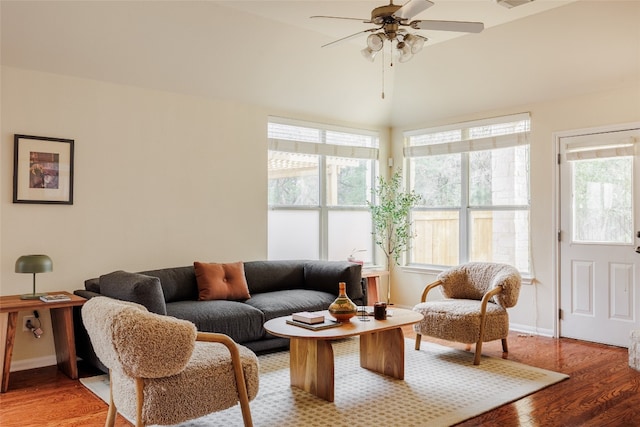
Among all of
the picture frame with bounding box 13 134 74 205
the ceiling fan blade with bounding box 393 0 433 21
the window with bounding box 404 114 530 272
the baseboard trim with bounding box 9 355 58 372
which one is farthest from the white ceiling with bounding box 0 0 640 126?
the baseboard trim with bounding box 9 355 58 372

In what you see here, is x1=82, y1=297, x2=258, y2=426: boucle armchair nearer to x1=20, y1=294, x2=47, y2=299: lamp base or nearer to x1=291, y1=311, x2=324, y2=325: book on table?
x1=291, y1=311, x2=324, y2=325: book on table

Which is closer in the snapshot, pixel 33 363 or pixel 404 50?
pixel 404 50

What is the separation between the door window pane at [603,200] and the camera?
4.75 metres

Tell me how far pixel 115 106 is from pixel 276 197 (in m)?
2.02

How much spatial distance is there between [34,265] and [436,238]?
14.7 ft

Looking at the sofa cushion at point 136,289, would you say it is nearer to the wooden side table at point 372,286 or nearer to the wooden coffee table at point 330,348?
the wooden coffee table at point 330,348

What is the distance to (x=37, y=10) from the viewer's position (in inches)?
146

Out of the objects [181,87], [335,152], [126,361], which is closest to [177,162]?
[181,87]

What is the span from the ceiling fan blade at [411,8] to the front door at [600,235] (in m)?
2.85

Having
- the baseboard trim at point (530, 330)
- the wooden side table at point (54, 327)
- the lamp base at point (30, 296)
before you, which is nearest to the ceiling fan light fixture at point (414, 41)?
the wooden side table at point (54, 327)

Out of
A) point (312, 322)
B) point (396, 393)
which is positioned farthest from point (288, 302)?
point (396, 393)

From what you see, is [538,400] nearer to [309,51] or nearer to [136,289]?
[136,289]

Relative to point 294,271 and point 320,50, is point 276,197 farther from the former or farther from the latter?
point 320,50

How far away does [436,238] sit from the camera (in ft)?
21.0
